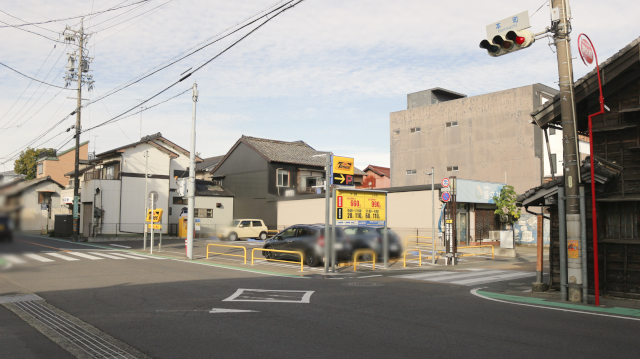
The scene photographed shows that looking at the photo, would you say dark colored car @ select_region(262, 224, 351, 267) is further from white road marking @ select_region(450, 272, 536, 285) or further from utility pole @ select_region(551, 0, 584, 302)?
utility pole @ select_region(551, 0, 584, 302)

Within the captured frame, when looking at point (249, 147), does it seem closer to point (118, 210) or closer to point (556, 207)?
point (118, 210)

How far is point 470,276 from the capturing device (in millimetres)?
16234

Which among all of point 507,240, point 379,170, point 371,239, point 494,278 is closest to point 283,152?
point 379,170

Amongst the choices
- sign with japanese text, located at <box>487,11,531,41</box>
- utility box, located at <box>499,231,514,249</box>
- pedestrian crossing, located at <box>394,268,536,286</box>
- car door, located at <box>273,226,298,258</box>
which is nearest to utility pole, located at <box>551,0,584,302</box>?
sign with japanese text, located at <box>487,11,531,41</box>

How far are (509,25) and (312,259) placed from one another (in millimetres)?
11547

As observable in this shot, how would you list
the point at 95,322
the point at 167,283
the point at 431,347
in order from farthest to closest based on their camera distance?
the point at 167,283
the point at 95,322
the point at 431,347

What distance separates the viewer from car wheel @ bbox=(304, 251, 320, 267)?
18609 millimetres

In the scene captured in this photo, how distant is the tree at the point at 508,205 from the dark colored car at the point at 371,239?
1362 cm

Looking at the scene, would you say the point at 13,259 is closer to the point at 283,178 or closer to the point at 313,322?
the point at 313,322

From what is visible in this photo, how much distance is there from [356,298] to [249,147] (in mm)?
35400

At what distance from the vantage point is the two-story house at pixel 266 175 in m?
42.9

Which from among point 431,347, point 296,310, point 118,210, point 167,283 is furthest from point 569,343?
point 118,210

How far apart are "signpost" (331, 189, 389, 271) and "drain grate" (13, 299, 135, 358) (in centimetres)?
984

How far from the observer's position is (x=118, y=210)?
38.1 m
